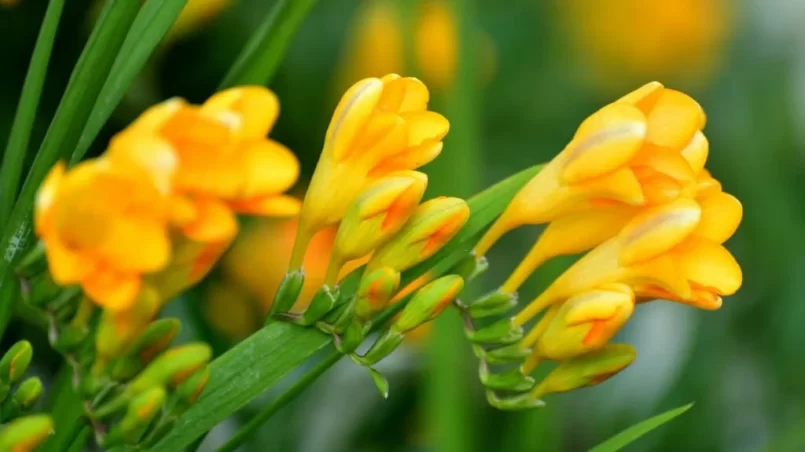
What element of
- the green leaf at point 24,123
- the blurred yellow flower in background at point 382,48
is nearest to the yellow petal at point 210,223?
the green leaf at point 24,123

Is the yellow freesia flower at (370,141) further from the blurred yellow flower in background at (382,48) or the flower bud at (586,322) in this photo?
the blurred yellow flower in background at (382,48)

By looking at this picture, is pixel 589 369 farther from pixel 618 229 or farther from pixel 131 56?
pixel 131 56

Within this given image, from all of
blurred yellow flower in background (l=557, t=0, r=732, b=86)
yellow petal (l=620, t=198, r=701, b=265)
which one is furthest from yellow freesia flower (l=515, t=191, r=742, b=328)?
blurred yellow flower in background (l=557, t=0, r=732, b=86)

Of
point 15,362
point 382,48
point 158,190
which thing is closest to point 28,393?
point 15,362

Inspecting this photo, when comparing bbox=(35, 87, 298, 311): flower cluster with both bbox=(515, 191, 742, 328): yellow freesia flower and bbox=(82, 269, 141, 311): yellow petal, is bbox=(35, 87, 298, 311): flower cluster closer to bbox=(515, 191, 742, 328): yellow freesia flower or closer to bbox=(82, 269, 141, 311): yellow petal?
bbox=(82, 269, 141, 311): yellow petal

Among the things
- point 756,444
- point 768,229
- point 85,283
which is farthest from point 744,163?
point 85,283

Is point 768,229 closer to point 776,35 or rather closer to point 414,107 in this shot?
point 776,35
